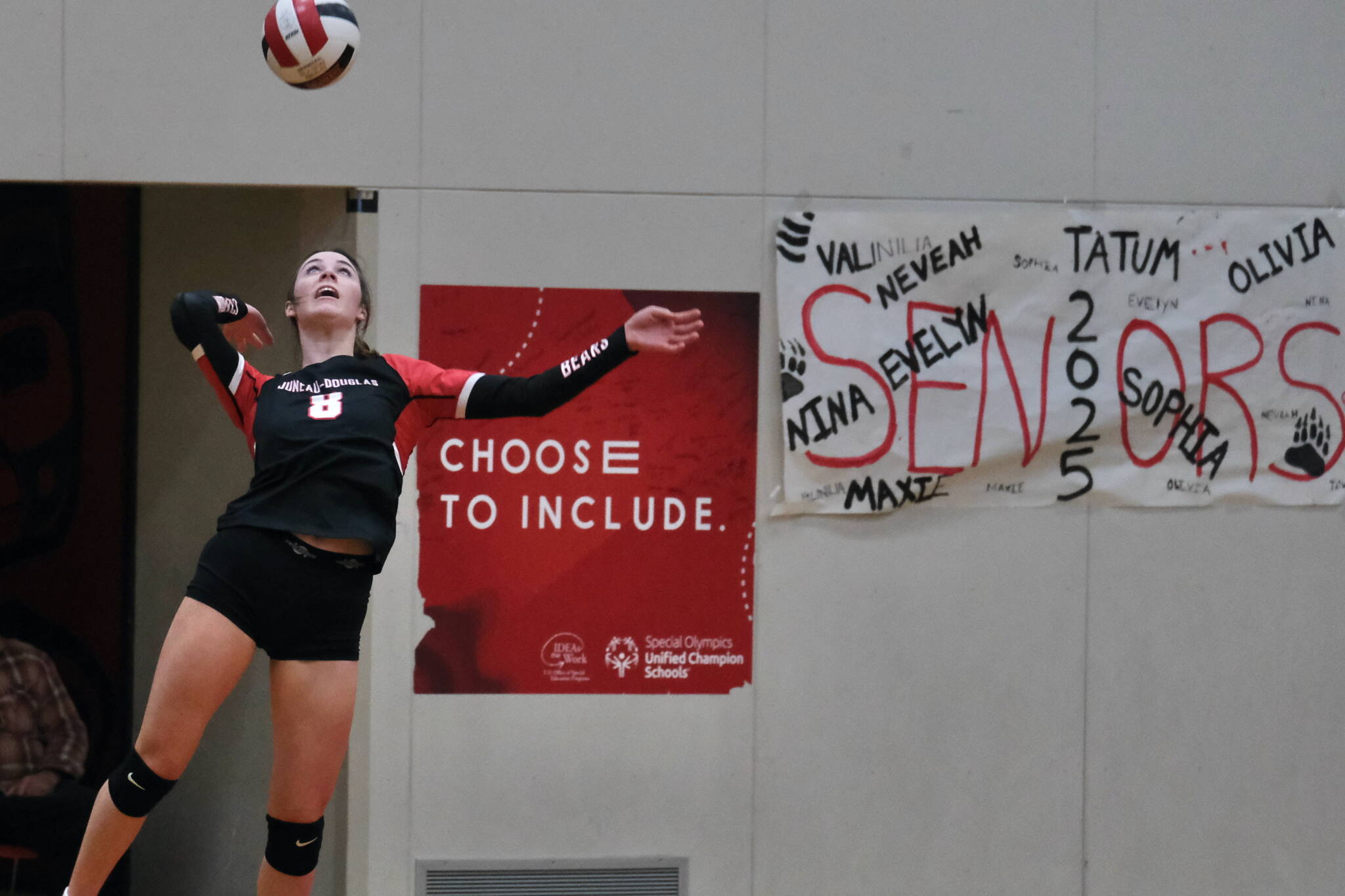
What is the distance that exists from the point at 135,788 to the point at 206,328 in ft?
3.80

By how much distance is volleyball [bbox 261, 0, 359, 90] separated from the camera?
3.00 m

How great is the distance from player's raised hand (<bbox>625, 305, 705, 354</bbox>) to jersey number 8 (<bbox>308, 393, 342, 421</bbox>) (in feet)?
2.49

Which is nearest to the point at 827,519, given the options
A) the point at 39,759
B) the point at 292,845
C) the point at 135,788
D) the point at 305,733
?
the point at 305,733

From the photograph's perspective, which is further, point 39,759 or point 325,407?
point 39,759

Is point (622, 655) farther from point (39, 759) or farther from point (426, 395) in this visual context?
point (39, 759)

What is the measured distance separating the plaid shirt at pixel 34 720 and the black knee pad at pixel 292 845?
169 centimetres

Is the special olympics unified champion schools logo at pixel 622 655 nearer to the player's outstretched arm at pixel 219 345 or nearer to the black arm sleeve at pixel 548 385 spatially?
the black arm sleeve at pixel 548 385

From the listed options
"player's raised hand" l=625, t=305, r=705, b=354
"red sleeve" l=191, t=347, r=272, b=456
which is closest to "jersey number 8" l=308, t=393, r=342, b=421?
"red sleeve" l=191, t=347, r=272, b=456

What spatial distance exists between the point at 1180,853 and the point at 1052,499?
1.33 metres

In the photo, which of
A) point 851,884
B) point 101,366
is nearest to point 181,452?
point 101,366

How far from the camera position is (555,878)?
3.89 meters

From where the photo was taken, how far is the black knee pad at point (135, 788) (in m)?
2.79

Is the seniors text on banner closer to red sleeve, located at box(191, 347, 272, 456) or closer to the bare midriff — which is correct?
the bare midriff

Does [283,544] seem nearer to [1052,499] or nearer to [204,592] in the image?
[204,592]
